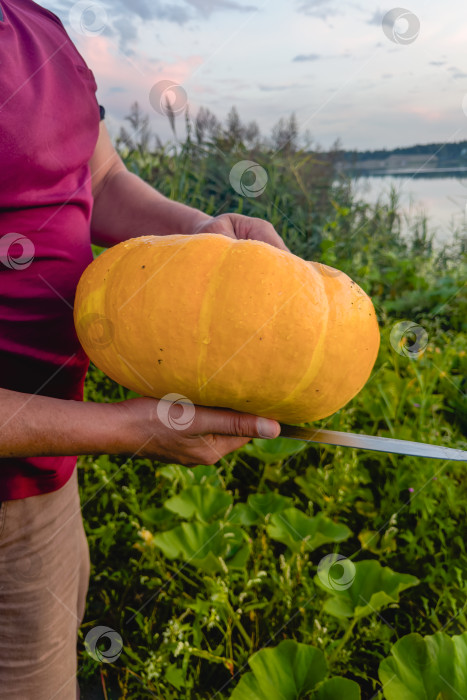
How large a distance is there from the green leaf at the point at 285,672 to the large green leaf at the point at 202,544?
266mm

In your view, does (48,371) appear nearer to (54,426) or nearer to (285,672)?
(54,426)

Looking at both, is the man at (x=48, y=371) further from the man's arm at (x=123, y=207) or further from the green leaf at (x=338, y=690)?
the green leaf at (x=338, y=690)

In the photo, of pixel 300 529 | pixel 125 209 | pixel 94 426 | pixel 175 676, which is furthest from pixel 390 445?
pixel 125 209

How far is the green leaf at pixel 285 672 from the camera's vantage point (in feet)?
3.61

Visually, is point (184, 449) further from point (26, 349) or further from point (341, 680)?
point (341, 680)

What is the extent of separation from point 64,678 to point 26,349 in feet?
2.55

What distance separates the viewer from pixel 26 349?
1058 mm

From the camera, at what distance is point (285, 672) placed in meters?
1.13

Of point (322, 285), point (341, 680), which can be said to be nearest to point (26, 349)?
point (322, 285)

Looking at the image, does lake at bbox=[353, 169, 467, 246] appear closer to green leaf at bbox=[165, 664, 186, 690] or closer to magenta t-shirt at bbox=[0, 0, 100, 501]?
magenta t-shirt at bbox=[0, 0, 100, 501]

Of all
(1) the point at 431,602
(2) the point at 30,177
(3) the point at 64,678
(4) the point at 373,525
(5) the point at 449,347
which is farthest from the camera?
(5) the point at 449,347

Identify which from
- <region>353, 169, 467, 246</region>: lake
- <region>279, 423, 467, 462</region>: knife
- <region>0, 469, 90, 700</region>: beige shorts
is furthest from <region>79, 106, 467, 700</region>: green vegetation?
<region>353, 169, 467, 246</region>: lake

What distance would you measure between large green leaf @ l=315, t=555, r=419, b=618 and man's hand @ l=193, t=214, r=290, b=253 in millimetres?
768

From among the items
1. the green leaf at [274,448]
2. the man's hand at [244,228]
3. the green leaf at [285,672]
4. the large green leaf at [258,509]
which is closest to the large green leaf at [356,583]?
the green leaf at [285,672]
